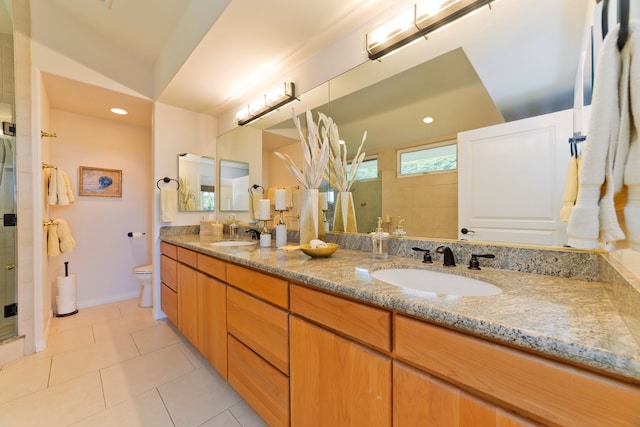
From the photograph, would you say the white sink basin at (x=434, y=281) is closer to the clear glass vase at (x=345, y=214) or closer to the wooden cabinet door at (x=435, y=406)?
the wooden cabinet door at (x=435, y=406)

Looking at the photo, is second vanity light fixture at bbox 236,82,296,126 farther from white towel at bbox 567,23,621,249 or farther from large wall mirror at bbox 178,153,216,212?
white towel at bbox 567,23,621,249

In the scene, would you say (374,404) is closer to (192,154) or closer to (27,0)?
(192,154)

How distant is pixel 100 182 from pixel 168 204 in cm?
109

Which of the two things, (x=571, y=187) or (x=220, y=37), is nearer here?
(x=571, y=187)

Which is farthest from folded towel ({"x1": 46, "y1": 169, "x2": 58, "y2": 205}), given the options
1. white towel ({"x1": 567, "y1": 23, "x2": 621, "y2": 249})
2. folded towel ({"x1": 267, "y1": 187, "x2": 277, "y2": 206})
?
white towel ({"x1": 567, "y1": 23, "x2": 621, "y2": 249})

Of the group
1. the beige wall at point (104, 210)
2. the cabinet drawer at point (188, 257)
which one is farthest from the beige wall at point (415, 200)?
the beige wall at point (104, 210)

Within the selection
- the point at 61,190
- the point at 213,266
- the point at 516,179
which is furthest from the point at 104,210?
the point at 516,179

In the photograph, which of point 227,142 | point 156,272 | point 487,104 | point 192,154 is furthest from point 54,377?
point 487,104

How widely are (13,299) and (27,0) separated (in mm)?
2225

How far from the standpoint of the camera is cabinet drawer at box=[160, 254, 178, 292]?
2.17 meters

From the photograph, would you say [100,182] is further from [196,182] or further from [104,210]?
[196,182]

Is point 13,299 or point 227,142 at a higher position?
point 227,142

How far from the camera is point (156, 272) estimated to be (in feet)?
8.46

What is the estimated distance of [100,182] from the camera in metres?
2.93
